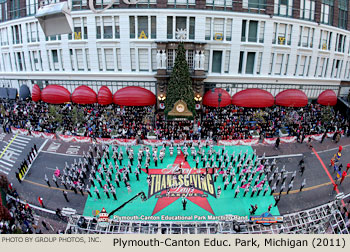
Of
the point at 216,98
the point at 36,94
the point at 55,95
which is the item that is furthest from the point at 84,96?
the point at 216,98

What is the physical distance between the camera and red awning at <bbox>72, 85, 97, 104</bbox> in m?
27.4

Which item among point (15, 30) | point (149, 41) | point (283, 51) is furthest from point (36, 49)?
point (283, 51)

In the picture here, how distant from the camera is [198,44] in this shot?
85.5 feet

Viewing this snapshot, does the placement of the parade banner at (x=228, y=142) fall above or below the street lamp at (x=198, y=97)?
below

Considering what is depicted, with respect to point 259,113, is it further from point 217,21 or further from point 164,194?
point 164,194

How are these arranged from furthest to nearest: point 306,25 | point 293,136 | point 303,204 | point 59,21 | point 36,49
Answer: point 36,49, point 306,25, point 293,136, point 303,204, point 59,21

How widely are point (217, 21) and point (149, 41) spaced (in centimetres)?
953

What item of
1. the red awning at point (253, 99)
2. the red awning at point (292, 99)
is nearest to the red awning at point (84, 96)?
the red awning at point (253, 99)

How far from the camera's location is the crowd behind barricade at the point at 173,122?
24734 millimetres

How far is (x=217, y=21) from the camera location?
87.5ft

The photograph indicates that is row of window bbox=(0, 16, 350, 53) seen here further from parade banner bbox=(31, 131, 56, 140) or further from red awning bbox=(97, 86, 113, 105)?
parade banner bbox=(31, 131, 56, 140)

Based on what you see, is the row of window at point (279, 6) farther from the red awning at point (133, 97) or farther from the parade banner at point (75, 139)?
the parade banner at point (75, 139)

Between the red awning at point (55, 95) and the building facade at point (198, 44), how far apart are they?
76.8 inches

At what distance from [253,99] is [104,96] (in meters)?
20.1
